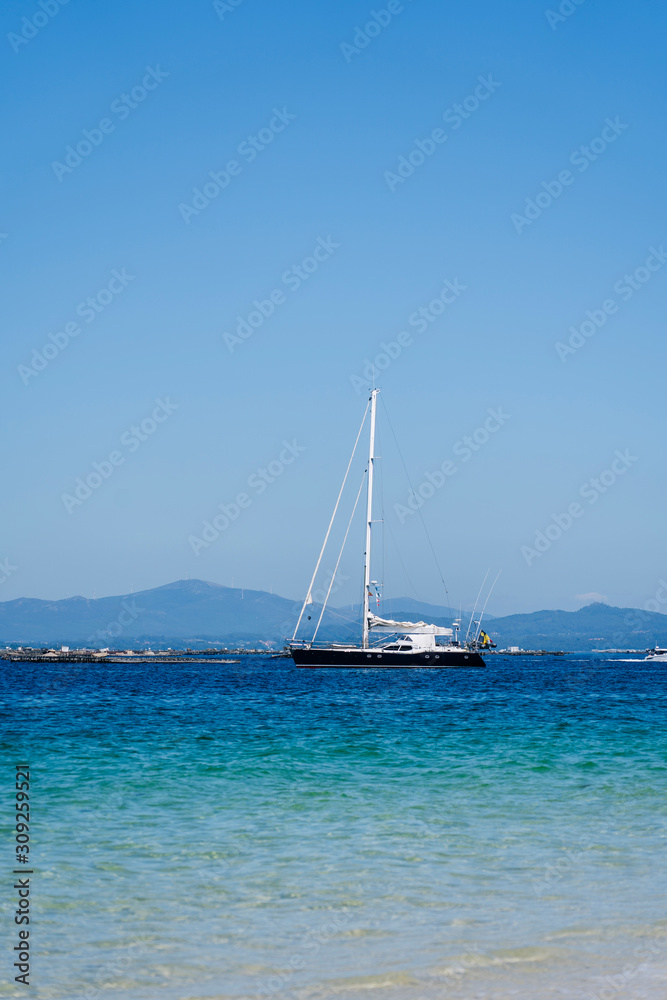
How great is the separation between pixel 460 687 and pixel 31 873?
58.0 m

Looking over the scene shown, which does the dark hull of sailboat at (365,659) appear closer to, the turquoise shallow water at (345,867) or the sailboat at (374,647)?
the sailboat at (374,647)

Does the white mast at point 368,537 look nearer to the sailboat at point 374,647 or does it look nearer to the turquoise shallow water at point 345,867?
the sailboat at point 374,647

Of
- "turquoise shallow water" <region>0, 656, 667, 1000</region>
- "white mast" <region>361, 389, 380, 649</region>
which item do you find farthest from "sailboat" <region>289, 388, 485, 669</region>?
"turquoise shallow water" <region>0, 656, 667, 1000</region>

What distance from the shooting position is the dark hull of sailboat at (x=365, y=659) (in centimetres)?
7981

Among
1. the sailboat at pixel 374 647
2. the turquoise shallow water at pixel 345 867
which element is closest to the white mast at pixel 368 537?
the sailboat at pixel 374 647

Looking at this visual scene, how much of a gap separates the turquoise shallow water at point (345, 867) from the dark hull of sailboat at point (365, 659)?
159 feet

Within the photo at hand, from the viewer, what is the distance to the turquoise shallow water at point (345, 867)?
9625mm

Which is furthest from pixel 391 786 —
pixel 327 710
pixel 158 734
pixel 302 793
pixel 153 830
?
pixel 327 710

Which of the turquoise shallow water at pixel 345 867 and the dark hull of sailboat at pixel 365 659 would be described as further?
the dark hull of sailboat at pixel 365 659

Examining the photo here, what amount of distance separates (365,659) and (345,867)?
222ft

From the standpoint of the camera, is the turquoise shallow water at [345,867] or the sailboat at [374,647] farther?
the sailboat at [374,647]

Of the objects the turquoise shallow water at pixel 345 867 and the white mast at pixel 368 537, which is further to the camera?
the white mast at pixel 368 537

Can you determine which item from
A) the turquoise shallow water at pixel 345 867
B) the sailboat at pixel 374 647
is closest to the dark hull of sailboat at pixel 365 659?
the sailboat at pixel 374 647

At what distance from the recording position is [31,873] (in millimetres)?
13391
